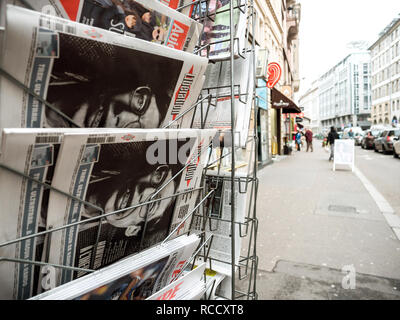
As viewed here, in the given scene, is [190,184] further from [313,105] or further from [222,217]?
[313,105]

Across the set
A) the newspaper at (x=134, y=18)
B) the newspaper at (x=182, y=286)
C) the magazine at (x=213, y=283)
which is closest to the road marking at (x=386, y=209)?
the magazine at (x=213, y=283)

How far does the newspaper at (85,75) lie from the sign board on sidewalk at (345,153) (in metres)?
10.4

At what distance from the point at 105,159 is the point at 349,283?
2.53 meters

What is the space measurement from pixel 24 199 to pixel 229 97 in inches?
42.7

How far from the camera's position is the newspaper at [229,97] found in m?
1.49

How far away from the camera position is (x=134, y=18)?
975 mm

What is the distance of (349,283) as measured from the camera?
252cm

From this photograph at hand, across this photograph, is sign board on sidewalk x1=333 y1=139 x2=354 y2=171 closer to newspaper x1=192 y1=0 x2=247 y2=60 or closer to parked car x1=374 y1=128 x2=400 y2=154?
parked car x1=374 y1=128 x2=400 y2=154

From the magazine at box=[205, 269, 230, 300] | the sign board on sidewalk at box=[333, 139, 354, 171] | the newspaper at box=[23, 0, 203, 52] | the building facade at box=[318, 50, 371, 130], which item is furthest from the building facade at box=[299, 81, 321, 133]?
the newspaper at box=[23, 0, 203, 52]

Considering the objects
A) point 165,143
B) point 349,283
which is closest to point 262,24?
point 349,283

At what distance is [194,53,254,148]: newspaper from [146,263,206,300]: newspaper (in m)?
0.66

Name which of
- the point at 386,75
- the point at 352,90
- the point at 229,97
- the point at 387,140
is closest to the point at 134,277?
the point at 229,97
